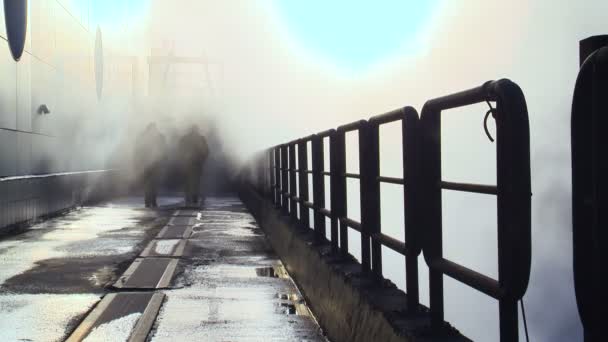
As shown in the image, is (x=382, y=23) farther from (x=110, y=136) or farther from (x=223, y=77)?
(x=223, y=77)

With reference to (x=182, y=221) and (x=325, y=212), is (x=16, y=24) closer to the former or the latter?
(x=182, y=221)

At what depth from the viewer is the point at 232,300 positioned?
7742 millimetres

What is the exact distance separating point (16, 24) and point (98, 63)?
1204 centimetres

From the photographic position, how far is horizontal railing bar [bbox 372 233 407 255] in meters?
4.59

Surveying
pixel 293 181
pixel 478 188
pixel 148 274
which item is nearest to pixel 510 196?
pixel 478 188

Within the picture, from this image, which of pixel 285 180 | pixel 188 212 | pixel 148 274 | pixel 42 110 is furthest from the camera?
pixel 188 212

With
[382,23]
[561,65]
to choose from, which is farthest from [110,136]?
[561,65]

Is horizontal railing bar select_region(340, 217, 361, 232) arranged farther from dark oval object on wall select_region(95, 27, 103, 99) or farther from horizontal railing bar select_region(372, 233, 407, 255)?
dark oval object on wall select_region(95, 27, 103, 99)

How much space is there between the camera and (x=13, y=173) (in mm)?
16250

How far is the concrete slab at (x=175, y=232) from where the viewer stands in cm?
1387

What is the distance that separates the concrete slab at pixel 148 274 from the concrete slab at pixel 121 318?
1.67 feet

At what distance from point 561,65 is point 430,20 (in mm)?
119952

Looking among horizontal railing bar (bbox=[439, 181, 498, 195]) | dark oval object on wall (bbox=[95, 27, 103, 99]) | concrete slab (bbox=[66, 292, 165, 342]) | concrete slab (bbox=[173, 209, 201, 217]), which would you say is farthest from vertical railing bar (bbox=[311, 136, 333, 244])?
dark oval object on wall (bbox=[95, 27, 103, 99])

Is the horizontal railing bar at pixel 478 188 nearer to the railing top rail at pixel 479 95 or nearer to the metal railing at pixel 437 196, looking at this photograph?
the metal railing at pixel 437 196
